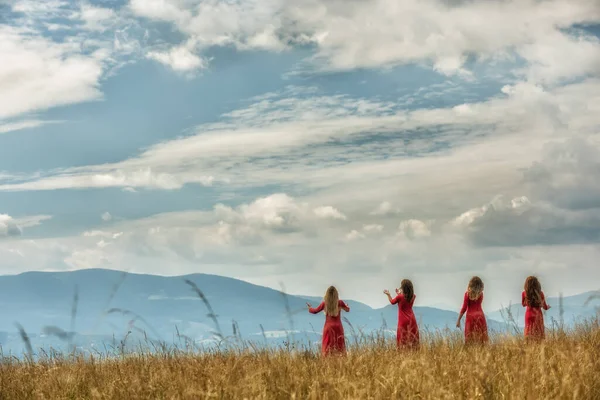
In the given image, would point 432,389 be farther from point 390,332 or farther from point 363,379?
point 390,332

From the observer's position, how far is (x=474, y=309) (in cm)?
1518

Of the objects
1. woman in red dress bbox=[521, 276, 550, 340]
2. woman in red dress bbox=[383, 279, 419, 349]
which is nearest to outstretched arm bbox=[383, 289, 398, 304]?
woman in red dress bbox=[383, 279, 419, 349]

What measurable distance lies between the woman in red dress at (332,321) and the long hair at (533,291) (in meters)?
4.27

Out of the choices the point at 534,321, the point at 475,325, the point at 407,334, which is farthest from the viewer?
the point at 534,321

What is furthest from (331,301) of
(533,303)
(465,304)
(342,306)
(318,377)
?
(318,377)

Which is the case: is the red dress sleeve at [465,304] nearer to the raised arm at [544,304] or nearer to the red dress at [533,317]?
the red dress at [533,317]

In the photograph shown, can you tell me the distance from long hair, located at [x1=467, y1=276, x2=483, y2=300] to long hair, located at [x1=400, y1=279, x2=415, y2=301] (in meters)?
1.36

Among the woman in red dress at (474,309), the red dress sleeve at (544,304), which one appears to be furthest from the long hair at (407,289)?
the red dress sleeve at (544,304)

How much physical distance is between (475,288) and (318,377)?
27.4ft

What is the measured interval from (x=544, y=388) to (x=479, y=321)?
7.88 meters

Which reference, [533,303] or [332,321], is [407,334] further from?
[533,303]

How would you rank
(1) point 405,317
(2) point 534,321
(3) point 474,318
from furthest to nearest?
(2) point 534,321 < (3) point 474,318 < (1) point 405,317

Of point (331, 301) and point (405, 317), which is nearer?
point (331, 301)

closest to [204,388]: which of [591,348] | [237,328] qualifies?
[237,328]
